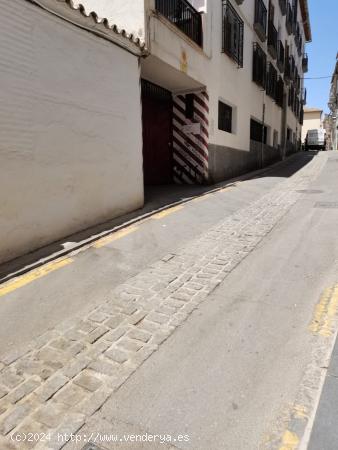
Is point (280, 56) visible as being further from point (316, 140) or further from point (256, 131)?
point (316, 140)

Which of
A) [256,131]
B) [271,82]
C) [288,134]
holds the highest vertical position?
[271,82]

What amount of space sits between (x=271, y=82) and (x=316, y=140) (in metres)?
22.4

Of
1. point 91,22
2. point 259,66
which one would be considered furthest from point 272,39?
point 91,22

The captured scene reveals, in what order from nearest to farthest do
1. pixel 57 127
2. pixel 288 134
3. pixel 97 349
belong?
1. pixel 97 349
2. pixel 57 127
3. pixel 288 134

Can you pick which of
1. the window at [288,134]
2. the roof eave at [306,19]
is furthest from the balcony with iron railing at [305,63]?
the window at [288,134]

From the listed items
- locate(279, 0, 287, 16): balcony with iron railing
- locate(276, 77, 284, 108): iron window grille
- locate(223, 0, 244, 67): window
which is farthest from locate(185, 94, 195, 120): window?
locate(279, 0, 287, 16): balcony with iron railing

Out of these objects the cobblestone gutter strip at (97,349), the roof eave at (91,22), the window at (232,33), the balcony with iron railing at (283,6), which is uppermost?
the balcony with iron railing at (283,6)

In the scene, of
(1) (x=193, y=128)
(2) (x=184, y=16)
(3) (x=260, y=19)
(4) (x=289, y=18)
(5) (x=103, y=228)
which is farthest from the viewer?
(4) (x=289, y=18)

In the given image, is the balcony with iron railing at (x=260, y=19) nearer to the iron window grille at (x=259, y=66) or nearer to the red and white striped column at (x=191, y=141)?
the iron window grille at (x=259, y=66)

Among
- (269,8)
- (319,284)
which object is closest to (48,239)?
(319,284)

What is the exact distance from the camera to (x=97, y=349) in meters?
2.75

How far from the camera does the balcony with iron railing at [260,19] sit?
1381cm

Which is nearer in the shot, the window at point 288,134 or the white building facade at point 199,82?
the white building facade at point 199,82

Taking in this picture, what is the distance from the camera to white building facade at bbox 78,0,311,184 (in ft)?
25.1
